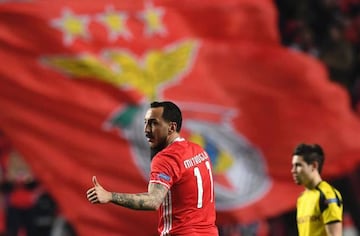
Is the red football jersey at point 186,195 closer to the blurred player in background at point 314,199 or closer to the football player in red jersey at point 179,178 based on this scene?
the football player in red jersey at point 179,178

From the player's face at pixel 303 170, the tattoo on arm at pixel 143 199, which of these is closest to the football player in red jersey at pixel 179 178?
the tattoo on arm at pixel 143 199

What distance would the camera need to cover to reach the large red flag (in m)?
10.2

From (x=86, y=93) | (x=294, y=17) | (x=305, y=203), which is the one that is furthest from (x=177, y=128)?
(x=294, y=17)

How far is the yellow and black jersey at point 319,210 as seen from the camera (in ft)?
21.5

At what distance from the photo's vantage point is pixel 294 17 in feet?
44.5

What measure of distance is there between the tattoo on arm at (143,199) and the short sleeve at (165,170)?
36mm

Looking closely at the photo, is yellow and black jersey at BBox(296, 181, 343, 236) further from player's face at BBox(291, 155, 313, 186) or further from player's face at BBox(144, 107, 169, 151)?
player's face at BBox(144, 107, 169, 151)

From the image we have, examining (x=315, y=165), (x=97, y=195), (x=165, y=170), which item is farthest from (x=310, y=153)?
(x=97, y=195)

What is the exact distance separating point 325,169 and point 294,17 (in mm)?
3274

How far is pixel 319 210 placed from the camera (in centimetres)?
668

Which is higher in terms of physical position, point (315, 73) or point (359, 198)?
point (315, 73)

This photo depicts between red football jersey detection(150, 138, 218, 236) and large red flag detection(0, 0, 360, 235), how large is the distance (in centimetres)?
446

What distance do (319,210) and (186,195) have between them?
4.36 ft

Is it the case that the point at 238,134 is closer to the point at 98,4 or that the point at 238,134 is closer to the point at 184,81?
the point at 184,81
